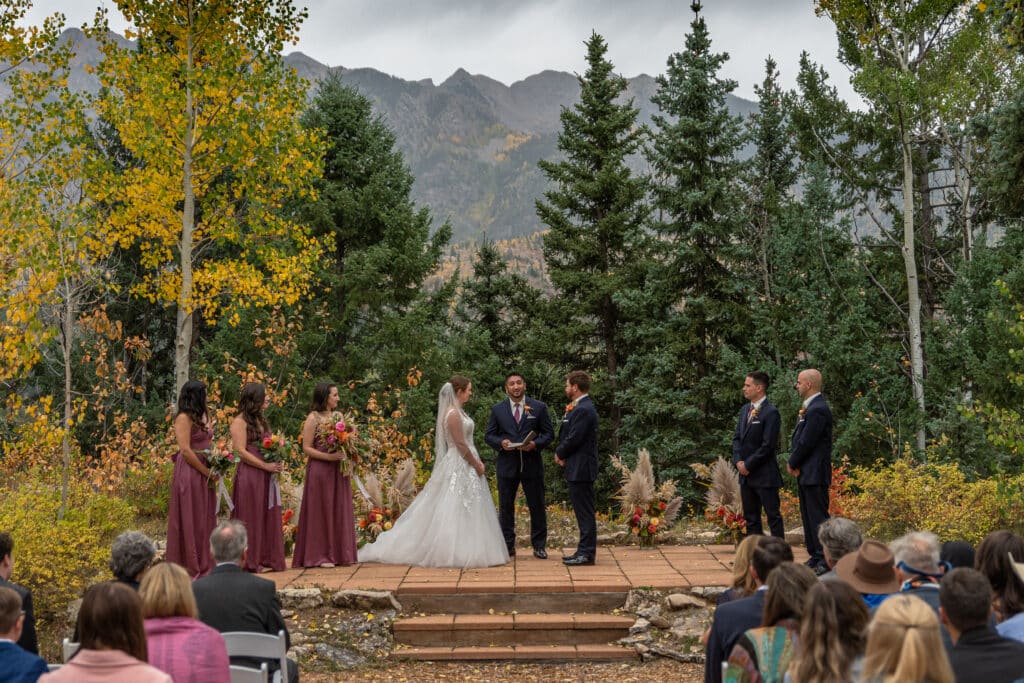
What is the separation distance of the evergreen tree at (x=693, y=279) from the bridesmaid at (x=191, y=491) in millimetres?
13846

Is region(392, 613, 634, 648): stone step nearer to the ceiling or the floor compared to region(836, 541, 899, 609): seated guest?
nearer to the floor

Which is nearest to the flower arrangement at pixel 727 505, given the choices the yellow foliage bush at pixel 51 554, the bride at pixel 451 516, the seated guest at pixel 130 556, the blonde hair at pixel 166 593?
the bride at pixel 451 516

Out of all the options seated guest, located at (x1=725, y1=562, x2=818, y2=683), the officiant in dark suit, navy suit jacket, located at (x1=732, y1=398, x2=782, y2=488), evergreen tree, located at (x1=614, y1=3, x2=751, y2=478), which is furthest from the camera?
evergreen tree, located at (x1=614, y1=3, x2=751, y2=478)

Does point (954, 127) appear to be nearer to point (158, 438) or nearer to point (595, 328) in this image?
point (595, 328)

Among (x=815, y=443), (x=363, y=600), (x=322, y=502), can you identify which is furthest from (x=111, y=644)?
(x=815, y=443)

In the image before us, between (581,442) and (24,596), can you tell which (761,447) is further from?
(24,596)

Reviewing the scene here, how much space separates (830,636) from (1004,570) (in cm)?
154

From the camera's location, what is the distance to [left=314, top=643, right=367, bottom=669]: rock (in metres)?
7.63

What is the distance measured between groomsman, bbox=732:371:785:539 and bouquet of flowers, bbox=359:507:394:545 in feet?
13.3

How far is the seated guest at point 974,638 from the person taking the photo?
3314mm

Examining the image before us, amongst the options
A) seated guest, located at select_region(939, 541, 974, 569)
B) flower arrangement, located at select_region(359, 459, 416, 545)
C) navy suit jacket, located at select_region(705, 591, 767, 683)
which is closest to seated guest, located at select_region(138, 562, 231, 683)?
navy suit jacket, located at select_region(705, 591, 767, 683)

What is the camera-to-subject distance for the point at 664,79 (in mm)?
22703

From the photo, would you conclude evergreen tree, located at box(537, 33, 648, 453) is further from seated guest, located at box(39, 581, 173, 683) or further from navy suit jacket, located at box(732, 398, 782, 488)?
seated guest, located at box(39, 581, 173, 683)

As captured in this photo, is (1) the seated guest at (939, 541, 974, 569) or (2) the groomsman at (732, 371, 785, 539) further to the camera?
(2) the groomsman at (732, 371, 785, 539)
